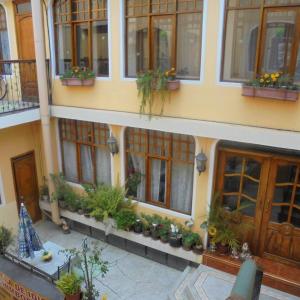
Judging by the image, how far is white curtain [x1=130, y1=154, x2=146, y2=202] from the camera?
764cm

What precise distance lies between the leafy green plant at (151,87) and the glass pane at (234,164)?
70.7 inches

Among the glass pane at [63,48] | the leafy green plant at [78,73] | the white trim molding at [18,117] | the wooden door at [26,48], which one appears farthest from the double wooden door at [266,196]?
the wooden door at [26,48]

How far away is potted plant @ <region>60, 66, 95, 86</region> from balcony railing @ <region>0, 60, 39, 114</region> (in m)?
1.18

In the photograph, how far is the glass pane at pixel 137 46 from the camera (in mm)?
6617

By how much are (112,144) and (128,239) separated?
2460 millimetres

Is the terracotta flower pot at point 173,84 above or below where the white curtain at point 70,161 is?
above

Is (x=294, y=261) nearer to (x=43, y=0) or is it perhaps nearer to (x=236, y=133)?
(x=236, y=133)

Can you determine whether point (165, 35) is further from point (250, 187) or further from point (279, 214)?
point (279, 214)

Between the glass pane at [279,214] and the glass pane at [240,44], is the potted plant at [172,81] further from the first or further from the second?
the glass pane at [279,214]

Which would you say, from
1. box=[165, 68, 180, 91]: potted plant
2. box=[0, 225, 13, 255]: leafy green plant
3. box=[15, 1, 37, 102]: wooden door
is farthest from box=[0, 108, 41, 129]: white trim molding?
box=[165, 68, 180, 91]: potted plant

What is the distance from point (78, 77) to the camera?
736 centimetres

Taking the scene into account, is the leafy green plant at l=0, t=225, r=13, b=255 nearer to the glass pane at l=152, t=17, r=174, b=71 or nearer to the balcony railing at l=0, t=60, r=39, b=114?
the balcony railing at l=0, t=60, r=39, b=114

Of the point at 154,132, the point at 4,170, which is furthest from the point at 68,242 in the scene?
the point at 154,132

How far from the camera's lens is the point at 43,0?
7.59m
